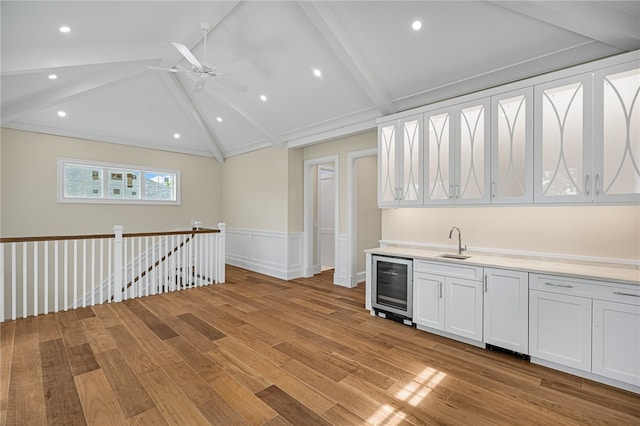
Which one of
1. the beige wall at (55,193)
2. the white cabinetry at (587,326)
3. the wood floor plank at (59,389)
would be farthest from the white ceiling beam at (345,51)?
the beige wall at (55,193)

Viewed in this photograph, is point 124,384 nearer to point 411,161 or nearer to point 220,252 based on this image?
point 220,252

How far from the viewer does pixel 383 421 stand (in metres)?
1.98

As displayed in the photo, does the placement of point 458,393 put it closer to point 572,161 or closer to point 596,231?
point 596,231

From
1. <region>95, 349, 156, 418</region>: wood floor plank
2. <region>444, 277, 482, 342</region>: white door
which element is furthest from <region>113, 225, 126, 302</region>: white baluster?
<region>444, 277, 482, 342</region>: white door

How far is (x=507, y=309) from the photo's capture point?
9.44 feet

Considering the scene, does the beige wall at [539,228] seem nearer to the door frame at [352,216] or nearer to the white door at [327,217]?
the door frame at [352,216]

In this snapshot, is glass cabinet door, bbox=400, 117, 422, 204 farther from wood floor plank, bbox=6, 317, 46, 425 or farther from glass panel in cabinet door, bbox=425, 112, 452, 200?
wood floor plank, bbox=6, 317, 46, 425

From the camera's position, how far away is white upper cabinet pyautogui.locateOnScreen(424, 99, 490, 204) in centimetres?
329

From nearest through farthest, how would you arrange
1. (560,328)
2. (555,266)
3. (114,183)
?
1. (560,328)
2. (555,266)
3. (114,183)

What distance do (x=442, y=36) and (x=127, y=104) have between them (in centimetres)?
589

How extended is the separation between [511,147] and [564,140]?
43cm

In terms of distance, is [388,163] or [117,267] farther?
[117,267]

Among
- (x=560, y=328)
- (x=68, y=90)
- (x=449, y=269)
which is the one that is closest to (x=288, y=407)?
(x=449, y=269)

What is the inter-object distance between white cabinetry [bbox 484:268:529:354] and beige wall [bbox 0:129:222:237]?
7073 millimetres
